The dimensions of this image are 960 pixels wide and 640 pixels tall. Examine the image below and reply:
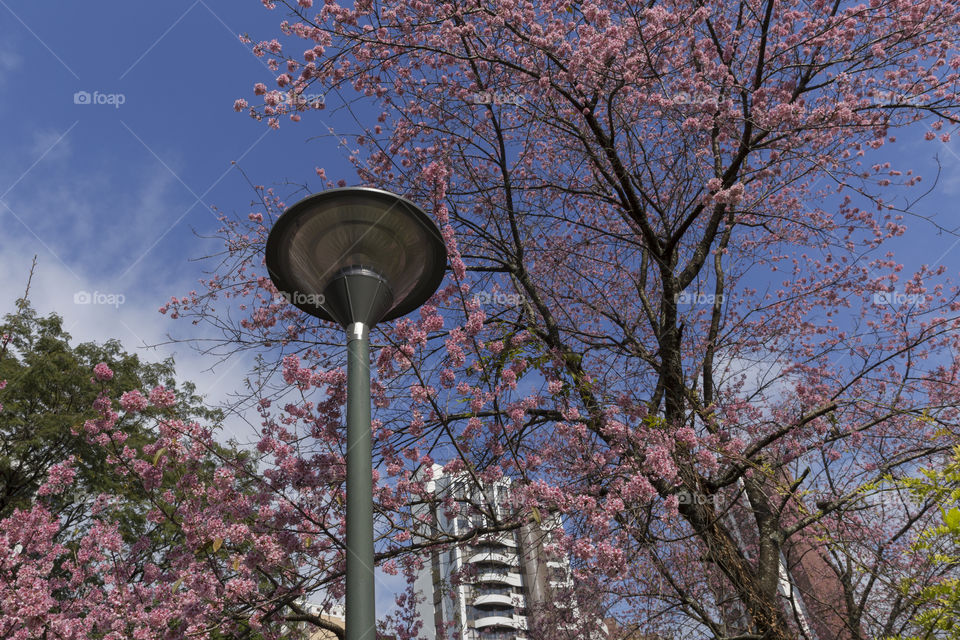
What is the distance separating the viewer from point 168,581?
4750mm

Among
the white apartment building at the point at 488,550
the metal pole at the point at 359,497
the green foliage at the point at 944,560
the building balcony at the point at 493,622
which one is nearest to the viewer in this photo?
the metal pole at the point at 359,497

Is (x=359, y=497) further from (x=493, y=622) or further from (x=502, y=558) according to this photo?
(x=493, y=622)

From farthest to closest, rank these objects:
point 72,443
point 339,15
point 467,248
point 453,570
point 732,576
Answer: point 72,443
point 467,248
point 453,570
point 339,15
point 732,576

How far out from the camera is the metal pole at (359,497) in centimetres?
267

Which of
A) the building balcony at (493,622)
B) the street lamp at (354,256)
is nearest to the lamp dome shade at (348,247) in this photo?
the street lamp at (354,256)

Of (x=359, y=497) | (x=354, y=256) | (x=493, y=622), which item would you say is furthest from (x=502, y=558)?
(x=493, y=622)

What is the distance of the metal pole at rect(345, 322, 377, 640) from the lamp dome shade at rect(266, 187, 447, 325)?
0.79 ft

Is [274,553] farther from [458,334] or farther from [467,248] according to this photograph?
[467,248]

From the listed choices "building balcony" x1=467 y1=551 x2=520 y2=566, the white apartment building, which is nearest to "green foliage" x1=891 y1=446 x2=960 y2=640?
the white apartment building

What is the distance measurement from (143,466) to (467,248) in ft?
14.2

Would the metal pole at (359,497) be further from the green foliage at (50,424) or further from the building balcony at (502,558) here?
the green foliage at (50,424)

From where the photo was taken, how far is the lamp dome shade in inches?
136

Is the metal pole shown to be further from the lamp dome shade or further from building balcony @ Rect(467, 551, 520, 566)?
building balcony @ Rect(467, 551, 520, 566)

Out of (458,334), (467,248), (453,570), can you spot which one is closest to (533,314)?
(467,248)
